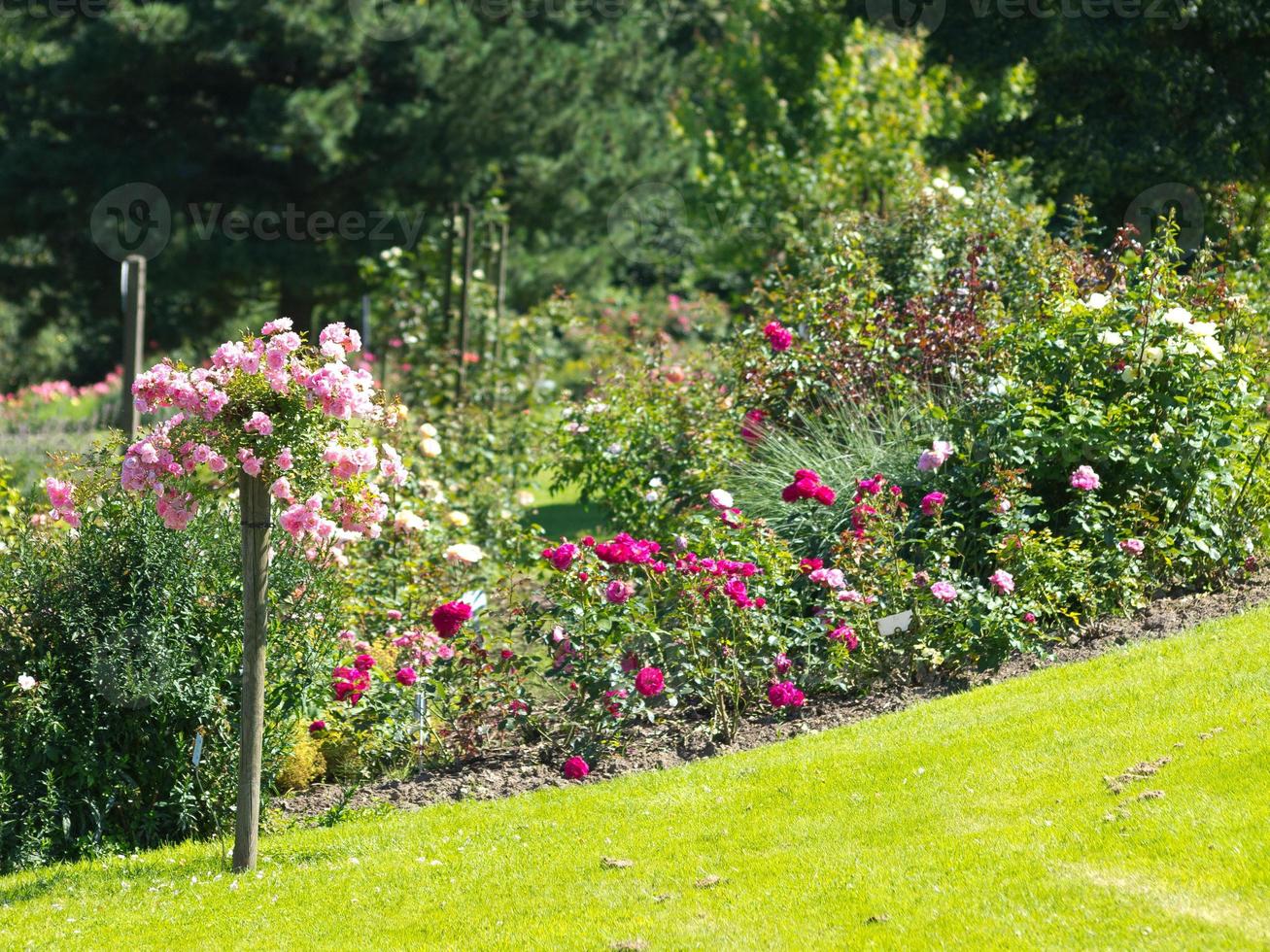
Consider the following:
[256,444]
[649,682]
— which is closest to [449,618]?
[649,682]

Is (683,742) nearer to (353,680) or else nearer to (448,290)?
(353,680)

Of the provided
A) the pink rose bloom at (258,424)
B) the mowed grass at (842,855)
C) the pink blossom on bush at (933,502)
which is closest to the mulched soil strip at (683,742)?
the mowed grass at (842,855)

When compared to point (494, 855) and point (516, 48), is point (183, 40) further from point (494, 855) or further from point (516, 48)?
point (494, 855)

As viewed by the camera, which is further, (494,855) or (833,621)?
(833,621)

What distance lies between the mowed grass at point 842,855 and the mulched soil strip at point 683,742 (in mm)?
236

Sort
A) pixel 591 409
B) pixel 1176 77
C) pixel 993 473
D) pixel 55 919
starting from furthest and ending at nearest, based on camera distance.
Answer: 1. pixel 1176 77
2. pixel 591 409
3. pixel 993 473
4. pixel 55 919

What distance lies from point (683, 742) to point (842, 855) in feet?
5.27

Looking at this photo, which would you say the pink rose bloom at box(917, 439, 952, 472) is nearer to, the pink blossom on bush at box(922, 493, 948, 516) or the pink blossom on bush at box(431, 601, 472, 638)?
the pink blossom on bush at box(922, 493, 948, 516)

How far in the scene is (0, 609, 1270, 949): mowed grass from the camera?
3.71 metres

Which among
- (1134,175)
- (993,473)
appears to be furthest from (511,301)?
(993,473)

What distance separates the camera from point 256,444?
466 cm

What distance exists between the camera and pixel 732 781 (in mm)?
5066

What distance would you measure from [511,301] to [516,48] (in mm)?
3358

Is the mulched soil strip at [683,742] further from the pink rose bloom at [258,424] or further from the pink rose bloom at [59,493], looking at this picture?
the pink rose bloom at [258,424]
